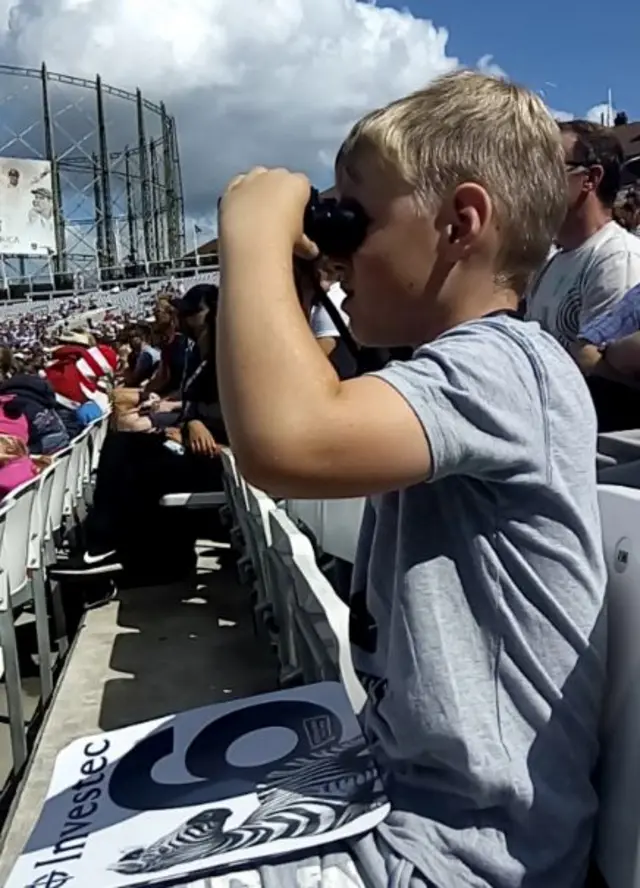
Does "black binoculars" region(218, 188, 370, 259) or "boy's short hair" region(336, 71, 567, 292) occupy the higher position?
"boy's short hair" region(336, 71, 567, 292)

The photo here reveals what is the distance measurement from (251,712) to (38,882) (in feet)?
1.24

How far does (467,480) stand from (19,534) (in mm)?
2827

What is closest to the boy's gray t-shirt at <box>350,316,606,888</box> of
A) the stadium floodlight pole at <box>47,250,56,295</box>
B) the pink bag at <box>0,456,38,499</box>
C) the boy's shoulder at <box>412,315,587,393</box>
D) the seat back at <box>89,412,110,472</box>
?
the boy's shoulder at <box>412,315,587,393</box>

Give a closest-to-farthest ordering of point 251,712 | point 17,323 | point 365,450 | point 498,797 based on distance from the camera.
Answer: point 365,450, point 498,797, point 251,712, point 17,323

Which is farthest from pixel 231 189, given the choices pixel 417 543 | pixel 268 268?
pixel 417 543

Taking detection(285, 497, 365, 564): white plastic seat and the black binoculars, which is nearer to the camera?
the black binoculars

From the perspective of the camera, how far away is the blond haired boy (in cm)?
105

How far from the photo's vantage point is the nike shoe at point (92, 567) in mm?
4516

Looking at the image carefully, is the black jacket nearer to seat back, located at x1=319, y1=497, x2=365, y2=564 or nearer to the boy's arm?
seat back, located at x1=319, y1=497, x2=365, y2=564

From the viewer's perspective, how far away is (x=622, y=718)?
3.85 feet

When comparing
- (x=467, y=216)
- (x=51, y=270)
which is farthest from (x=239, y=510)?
(x=51, y=270)

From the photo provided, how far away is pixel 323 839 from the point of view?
1.12m

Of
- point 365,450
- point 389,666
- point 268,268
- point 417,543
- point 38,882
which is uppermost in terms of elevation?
point 268,268

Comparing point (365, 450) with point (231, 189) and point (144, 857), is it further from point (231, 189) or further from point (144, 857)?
point (144, 857)
